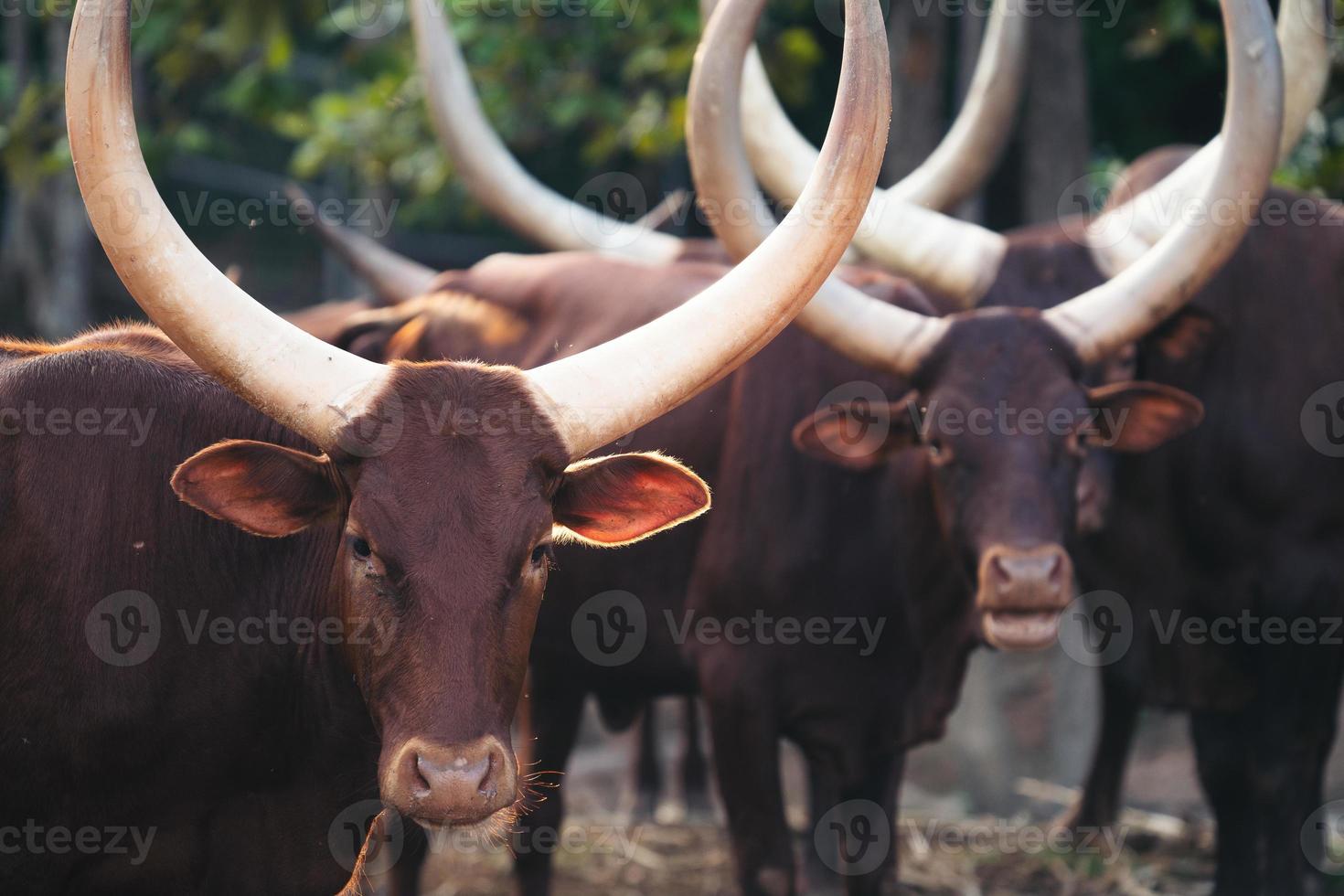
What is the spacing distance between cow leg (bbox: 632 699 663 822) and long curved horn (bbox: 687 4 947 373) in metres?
2.50

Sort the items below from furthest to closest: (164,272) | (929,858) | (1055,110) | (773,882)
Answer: (1055,110) < (929,858) < (773,882) < (164,272)

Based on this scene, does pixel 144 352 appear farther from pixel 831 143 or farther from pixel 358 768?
pixel 831 143

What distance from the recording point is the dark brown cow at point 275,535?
2615mm

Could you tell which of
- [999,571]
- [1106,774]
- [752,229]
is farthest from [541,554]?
[1106,774]

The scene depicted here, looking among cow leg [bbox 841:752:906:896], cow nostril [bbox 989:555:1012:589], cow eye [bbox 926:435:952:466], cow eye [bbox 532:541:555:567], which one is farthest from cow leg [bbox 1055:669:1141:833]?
cow eye [bbox 532:541:555:567]

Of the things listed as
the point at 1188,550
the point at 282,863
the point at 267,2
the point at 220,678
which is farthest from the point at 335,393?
the point at 267,2

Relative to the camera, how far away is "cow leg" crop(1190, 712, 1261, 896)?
15.2 ft

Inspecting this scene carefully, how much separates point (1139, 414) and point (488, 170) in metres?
2.36

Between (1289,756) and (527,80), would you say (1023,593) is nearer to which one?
(1289,756)

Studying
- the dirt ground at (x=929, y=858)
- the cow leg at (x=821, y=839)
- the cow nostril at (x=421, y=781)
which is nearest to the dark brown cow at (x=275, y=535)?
the cow nostril at (x=421, y=781)

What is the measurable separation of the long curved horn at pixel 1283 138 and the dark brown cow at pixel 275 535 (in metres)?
1.87

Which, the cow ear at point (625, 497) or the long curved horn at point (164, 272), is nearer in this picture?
the long curved horn at point (164, 272)

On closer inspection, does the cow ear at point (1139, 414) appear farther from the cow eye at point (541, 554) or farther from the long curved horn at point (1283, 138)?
the cow eye at point (541, 554)

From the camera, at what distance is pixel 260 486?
275cm
